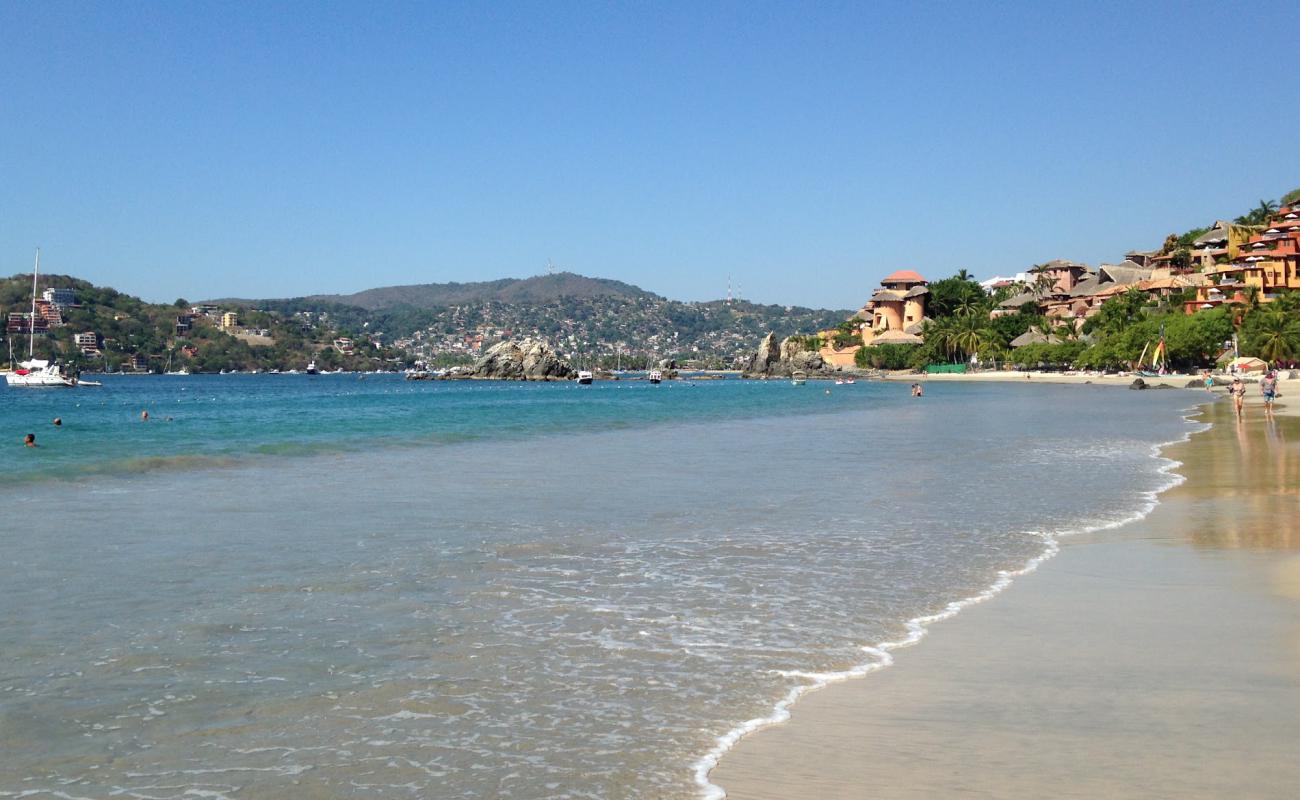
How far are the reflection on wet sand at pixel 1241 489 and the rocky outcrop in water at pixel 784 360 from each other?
5431 inches

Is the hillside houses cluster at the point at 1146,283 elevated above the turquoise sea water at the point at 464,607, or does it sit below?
above

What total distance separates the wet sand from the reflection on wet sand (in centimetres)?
202

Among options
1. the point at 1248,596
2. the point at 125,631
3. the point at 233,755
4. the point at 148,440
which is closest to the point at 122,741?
the point at 233,755

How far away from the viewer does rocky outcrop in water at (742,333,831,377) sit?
169m

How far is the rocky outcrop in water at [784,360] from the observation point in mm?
168875

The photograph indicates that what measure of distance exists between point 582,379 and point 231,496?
120542 mm

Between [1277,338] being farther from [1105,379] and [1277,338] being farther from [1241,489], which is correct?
[1241,489]

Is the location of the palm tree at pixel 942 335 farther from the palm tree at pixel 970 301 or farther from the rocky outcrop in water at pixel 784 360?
the rocky outcrop in water at pixel 784 360

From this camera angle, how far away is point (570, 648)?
744cm

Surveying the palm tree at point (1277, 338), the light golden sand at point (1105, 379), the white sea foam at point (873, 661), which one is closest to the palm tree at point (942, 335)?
the light golden sand at point (1105, 379)

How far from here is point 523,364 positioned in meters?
168

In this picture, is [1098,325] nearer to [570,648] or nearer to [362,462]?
[362,462]

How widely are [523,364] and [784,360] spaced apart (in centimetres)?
4435

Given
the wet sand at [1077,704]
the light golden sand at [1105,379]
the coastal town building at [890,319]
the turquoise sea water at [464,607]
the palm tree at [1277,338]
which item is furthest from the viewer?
the coastal town building at [890,319]
